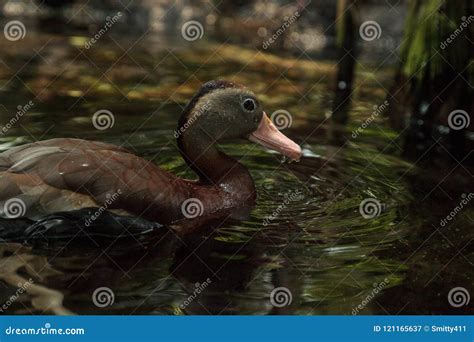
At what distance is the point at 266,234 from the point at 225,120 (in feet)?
3.91

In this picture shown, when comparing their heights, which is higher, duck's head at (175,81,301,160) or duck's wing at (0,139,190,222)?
duck's head at (175,81,301,160)

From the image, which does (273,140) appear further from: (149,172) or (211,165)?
(149,172)

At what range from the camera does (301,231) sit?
723 cm

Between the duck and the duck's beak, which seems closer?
the duck

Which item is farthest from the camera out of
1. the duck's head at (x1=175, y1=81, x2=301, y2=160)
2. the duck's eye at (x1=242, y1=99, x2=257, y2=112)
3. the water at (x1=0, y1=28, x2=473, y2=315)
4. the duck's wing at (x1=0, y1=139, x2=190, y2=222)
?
the duck's eye at (x1=242, y1=99, x2=257, y2=112)

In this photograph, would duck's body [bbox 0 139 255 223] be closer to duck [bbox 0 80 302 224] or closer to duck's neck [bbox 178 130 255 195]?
duck [bbox 0 80 302 224]

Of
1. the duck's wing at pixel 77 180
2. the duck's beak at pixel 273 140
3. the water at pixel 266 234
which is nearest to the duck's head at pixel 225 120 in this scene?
the duck's beak at pixel 273 140

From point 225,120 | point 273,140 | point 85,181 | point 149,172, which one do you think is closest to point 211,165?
point 225,120

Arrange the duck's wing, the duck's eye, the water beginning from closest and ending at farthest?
the water → the duck's wing → the duck's eye

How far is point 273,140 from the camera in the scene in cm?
801

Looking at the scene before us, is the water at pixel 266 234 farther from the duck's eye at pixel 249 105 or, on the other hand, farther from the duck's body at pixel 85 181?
the duck's eye at pixel 249 105

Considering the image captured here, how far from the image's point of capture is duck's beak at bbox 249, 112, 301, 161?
796cm

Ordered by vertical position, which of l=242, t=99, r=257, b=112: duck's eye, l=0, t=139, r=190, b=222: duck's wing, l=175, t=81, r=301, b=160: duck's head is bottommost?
l=0, t=139, r=190, b=222: duck's wing

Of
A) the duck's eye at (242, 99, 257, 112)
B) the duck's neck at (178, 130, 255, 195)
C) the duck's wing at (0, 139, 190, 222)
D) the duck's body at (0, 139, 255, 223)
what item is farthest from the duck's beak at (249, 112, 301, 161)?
the duck's wing at (0, 139, 190, 222)
